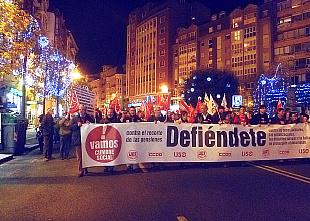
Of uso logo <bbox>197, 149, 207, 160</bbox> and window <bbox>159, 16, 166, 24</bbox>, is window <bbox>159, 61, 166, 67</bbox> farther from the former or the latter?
uso logo <bbox>197, 149, 207, 160</bbox>

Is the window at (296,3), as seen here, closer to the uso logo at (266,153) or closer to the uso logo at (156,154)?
the uso logo at (266,153)

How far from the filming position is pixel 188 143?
47.7 ft

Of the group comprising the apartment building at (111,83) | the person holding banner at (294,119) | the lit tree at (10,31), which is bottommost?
the person holding banner at (294,119)

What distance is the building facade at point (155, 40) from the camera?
111m

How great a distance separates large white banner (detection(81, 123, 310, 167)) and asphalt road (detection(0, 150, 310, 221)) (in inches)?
19.9

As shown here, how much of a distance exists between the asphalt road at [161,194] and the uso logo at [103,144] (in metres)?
0.53

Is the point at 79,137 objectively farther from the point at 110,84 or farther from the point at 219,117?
the point at 110,84

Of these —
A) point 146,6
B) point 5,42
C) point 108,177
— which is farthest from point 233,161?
point 146,6

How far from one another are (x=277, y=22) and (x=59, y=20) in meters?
39.6

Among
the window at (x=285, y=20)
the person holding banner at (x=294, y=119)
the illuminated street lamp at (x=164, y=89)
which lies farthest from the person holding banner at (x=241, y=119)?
the illuminated street lamp at (x=164, y=89)

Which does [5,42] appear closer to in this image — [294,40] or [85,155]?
[85,155]

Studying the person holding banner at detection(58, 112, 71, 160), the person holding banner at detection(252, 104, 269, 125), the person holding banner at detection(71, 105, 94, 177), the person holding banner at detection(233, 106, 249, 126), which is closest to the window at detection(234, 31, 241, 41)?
the person holding banner at detection(58, 112, 71, 160)

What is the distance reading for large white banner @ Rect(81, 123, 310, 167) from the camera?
1355 centimetres

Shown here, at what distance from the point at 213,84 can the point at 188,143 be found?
2711 inches
